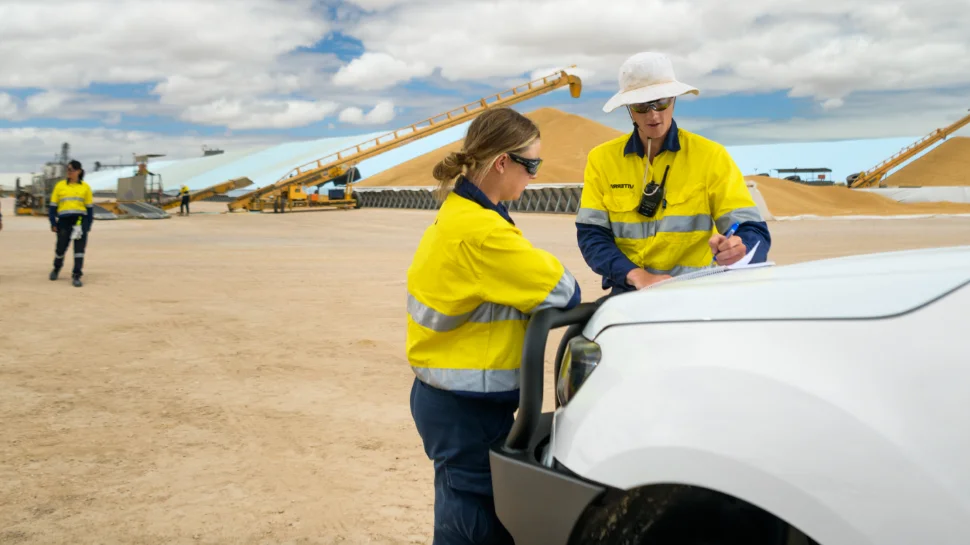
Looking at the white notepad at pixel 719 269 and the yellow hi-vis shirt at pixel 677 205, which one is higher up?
the yellow hi-vis shirt at pixel 677 205

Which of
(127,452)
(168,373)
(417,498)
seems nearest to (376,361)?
(168,373)

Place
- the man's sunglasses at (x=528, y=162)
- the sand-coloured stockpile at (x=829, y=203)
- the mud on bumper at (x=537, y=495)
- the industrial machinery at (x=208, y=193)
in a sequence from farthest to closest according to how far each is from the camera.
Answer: the industrial machinery at (x=208, y=193) < the sand-coloured stockpile at (x=829, y=203) < the man's sunglasses at (x=528, y=162) < the mud on bumper at (x=537, y=495)

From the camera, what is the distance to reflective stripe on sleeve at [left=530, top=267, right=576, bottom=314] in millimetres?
2105

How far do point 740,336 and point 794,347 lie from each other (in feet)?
0.36

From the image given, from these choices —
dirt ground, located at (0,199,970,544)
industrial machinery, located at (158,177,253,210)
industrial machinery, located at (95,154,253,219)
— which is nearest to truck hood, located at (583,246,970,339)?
dirt ground, located at (0,199,970,544)

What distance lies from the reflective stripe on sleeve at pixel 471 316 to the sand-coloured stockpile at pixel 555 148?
5024cm

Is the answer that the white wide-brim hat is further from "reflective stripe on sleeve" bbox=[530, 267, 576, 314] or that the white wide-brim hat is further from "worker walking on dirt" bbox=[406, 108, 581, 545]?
"reflective stripe on sleeve" bbox=[530, 267, 576, 314]

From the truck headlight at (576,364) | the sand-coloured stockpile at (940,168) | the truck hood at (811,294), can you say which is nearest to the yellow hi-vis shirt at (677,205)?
the truck hood at (811,294)

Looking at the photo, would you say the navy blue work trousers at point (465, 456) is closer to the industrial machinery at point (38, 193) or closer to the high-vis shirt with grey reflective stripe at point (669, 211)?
the high-vis shirt with grey reflective stripe at point (669, 211)

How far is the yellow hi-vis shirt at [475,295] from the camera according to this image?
212cm

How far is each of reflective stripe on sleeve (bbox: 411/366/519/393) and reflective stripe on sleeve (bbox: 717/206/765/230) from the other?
1314 millimetres

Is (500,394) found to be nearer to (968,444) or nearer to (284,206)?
(968,444)

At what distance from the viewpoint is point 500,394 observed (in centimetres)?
227

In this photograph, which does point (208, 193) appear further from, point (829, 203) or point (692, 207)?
point (692, 207)
